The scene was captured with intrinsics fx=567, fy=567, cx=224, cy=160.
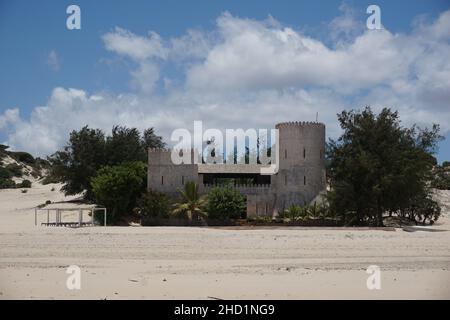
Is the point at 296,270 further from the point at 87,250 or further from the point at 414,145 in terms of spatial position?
the point at 414,145

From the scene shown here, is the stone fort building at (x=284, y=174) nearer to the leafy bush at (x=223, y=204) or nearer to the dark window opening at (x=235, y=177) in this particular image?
the leafy bush at (x=223, y=204)

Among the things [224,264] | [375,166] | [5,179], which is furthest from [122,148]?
[5,179]

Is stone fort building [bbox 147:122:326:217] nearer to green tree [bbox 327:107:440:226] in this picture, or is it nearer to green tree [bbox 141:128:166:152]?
green tree [bbox 327:107:440:226]

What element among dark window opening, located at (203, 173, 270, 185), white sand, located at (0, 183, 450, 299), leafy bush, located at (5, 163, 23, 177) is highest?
leafy bush, located at (5, 163, 23, 177)

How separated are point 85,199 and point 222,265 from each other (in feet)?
97.0

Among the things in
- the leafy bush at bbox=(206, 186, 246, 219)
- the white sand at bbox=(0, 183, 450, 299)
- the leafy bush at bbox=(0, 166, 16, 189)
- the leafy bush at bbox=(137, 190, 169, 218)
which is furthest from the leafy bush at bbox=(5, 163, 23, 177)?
the white sand at bbox=(0, 183, 450, 299)

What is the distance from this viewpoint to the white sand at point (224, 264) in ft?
39.1

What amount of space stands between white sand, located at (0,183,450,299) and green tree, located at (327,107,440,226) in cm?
370

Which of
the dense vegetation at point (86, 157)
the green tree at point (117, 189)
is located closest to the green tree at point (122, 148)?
the dense vegetation at point (86, 157)

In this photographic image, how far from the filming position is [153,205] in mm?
32750

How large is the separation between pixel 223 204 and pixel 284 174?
4.82 m

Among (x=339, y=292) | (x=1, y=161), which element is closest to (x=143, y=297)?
(x=339, y=292)

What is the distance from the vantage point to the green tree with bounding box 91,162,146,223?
110 ft
